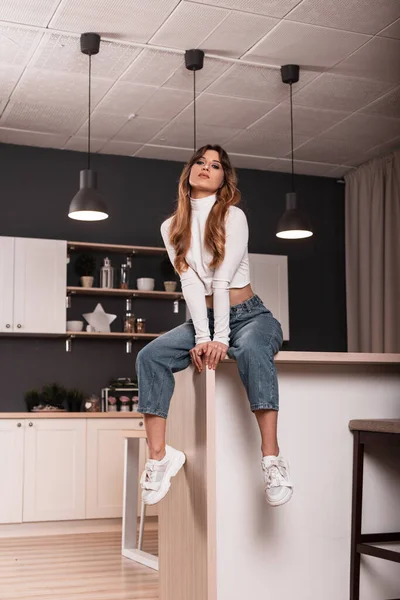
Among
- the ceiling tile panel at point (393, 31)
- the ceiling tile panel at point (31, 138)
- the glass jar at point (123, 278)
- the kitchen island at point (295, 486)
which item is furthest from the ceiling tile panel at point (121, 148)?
the kitchen island at point (295, 486)

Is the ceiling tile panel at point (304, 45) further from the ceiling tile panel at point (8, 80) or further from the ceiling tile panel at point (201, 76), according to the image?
the ceiling tile panel at point (8, 80)

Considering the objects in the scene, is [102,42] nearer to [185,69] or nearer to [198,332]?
[185,69]

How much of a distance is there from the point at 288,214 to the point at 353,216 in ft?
6.30

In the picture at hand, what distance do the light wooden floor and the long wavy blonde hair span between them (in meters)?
1.75

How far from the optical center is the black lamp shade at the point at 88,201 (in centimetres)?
519

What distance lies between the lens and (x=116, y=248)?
6754 millimetres

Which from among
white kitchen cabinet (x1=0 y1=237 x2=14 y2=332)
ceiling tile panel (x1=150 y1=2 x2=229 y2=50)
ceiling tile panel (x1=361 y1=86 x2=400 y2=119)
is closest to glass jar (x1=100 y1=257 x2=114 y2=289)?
white kitchen cabinet (x1=0 y1=237 x2=14 y2=332)

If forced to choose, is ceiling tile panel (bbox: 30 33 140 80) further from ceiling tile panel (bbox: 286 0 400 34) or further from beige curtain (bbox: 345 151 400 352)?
beige curtain (bbox: 345 151 400 352)

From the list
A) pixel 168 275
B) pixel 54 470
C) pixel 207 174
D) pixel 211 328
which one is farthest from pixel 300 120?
pixel 211 328

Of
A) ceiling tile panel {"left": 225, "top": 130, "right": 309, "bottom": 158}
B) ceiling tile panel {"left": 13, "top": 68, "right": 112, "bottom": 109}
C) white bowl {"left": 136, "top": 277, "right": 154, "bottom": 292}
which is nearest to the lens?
ceiling tile panel {"left": 13, "top": 68, "right": 112, "bottom": 109}

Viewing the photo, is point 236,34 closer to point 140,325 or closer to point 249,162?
point 249,162

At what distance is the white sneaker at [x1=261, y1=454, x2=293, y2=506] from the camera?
280 cm

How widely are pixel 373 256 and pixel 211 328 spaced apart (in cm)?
433

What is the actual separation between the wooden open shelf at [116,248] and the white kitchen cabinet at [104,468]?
4.54ft
